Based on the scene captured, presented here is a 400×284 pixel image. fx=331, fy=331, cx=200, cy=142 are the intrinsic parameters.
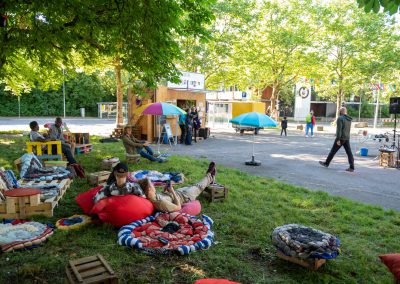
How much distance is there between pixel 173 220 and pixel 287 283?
203 cm

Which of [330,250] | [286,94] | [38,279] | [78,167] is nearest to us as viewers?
[38,279]

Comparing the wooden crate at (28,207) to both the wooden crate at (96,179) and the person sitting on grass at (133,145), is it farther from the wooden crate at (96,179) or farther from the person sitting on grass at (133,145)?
the person sitting on grass at (133,145)

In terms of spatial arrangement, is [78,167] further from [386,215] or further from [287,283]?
[386,215]

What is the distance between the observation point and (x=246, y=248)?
15.5ft

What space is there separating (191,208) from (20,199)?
2.86 meters

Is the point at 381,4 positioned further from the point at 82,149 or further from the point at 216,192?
the point at 82,149

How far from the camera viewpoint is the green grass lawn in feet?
12.9

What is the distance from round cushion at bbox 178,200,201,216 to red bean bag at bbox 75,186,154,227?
610 mm

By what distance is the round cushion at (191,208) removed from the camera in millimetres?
5742

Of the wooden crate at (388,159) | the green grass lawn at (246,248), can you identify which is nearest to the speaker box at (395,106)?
the wooden crate at (388,159)

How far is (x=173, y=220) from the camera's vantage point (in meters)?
5.21

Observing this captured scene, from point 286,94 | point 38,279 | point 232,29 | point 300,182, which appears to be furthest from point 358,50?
point 38,279

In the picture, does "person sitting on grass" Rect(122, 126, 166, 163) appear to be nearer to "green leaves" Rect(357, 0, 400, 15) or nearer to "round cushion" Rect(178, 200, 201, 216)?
"round cushion" Rect(178, 200, 201, 216)

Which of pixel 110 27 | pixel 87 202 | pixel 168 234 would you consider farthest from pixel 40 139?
pixel 168 234
